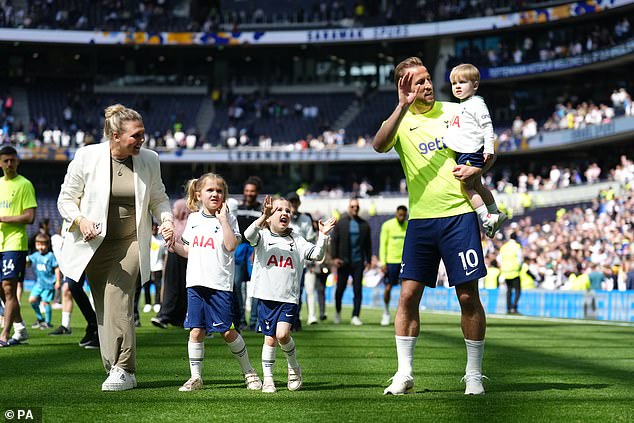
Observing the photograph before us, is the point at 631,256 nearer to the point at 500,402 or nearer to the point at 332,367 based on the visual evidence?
the point at 332,367

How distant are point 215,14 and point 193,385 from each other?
2258 inches

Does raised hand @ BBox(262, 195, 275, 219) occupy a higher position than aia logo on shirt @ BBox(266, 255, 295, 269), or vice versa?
raised hand @ BBox(262, 195, 275, 219)

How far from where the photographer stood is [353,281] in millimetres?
20000

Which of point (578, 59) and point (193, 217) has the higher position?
point (578, 59)

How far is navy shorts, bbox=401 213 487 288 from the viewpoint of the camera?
26.5 feet

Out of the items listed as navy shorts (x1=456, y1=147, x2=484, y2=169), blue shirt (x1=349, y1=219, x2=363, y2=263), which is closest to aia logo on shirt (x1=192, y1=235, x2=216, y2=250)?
navy shorts (x1=456, y1=147, x2=484, y2=169)

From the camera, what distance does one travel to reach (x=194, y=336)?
346 inches

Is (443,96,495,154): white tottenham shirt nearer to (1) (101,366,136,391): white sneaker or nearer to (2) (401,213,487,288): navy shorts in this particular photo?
(2) (401,213,487,288): navy shorts

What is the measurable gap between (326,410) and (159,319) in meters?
9.99

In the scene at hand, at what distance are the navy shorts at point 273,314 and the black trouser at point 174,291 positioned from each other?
725 cm

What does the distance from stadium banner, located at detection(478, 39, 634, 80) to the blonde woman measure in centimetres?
4068

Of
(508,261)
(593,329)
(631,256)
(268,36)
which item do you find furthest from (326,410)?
(268,36)

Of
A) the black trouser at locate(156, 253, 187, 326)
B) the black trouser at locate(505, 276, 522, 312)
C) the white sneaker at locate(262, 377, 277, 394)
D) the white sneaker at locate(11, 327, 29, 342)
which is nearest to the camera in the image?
the white sneaker at locate(262, 377, 277, 394)

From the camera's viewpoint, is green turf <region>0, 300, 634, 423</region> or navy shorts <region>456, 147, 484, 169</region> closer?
green turf <region>0, 300, 634, 423</region>
